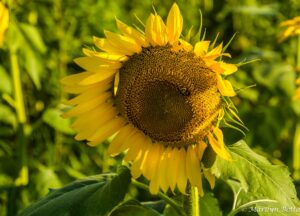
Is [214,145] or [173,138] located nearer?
[214,145]

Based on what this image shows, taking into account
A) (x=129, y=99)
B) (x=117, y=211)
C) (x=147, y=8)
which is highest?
(x=129, y=99)

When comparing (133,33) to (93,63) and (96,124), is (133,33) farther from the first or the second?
(96,124)

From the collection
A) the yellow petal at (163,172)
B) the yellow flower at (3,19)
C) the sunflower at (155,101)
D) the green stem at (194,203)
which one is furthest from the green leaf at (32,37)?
the green stem at (194,203)

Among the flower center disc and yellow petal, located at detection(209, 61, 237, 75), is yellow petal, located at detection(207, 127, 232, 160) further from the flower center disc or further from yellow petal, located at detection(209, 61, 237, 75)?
yellow petal, located at detection(209, 61, 237, 75)

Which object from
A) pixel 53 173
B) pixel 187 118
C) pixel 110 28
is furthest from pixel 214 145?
pixel 110 28

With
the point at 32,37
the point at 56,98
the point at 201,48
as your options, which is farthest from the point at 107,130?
the point at 56,98

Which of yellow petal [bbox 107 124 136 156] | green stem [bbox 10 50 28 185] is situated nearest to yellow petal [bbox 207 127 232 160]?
yellow petal [bbox 107 124 136 156]

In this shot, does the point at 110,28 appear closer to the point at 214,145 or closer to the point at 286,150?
the point at 286,150
